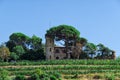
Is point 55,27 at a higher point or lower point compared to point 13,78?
higher

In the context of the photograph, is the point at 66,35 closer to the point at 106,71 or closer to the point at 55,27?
the point at 55,27

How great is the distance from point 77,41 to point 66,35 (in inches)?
60.3

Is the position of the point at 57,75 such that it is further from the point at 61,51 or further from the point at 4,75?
the point at 61,51

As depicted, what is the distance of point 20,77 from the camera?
66125mm

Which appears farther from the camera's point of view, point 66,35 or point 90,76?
point 66,35

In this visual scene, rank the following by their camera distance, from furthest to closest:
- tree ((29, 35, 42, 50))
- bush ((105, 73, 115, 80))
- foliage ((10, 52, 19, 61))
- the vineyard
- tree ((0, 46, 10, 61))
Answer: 1. tree ((29, 35, 42, 50))
2. foliage ((10, 52, 19, 61))
3. tree ((0, 46, 10, 61))
4. the vineyard
5. bush ((105, 73, 115, 80))

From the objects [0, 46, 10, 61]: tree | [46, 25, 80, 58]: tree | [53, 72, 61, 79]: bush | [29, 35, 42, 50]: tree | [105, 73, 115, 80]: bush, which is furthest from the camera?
[29, 35, 42, 50]: tree

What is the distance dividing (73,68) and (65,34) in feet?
32.8

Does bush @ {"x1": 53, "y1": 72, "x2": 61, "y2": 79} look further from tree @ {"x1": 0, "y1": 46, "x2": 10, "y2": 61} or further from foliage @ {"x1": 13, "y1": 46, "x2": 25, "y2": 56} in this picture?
foliage @ {"x1": 13, "y1": 46, "x2": 25, "y2": 56}

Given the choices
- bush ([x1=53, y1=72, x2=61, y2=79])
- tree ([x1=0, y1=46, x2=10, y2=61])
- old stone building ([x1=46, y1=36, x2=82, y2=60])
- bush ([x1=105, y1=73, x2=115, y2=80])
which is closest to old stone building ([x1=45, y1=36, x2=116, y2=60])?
old stone building ([x1=46, y1=36, x2=82, y2=60])

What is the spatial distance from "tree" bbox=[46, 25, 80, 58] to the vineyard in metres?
6.69

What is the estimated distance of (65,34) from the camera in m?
80.6

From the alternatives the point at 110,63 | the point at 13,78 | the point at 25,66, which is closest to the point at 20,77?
the point at 13,78

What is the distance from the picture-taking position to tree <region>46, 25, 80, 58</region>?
80.6 m
